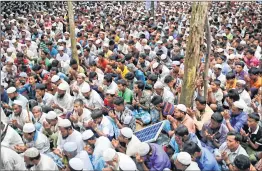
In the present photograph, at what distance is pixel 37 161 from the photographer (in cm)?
428

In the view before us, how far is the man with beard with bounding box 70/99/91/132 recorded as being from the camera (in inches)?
221

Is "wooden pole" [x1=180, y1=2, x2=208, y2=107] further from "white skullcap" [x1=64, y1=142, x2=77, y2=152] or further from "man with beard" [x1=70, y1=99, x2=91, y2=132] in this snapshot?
"white skullcap" [x1=64, y1=142, x2=77, y2=152]

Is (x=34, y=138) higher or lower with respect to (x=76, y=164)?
lower

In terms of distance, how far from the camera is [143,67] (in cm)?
851

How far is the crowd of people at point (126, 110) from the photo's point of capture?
14.4 feet

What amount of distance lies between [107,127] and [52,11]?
13.7 metres

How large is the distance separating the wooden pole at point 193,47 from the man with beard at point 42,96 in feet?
8.03

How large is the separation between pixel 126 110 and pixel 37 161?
1.95 m

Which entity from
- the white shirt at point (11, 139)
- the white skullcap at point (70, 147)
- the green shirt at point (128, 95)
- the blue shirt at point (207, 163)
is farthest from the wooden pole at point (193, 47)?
the white shirt at point (11, 139)

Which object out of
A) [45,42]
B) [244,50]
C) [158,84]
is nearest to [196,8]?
[158,84]

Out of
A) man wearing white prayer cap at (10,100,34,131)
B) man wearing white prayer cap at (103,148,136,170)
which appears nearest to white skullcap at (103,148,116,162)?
man wearing white prayer cap at (103,148,136,170)

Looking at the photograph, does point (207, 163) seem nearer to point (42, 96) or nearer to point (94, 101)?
point (94, 101)

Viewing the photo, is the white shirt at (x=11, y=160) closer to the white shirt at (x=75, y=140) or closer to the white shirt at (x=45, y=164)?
the white shirt at (x=45, y=164)

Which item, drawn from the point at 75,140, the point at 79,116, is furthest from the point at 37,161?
the point at 79,116
